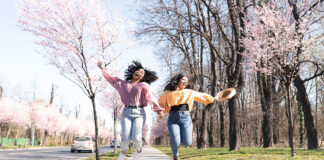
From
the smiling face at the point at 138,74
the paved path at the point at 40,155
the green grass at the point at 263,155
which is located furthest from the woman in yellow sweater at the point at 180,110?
the paved path at the point at 40,155

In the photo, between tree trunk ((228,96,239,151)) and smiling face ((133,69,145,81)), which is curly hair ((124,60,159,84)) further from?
tree trunk ((228,96,239,151))

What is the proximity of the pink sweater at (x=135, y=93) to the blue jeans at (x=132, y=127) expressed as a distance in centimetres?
18

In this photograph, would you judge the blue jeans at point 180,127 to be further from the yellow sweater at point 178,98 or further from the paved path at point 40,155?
the paved path at point 40,155

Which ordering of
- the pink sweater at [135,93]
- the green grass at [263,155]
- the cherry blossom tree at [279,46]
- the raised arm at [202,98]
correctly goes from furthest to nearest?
1. the cherry blossom tree at [279,46]
2. the green grass at [263,155]
3. the raised arm at [202,98]
4. the pink sweater at [135,93]

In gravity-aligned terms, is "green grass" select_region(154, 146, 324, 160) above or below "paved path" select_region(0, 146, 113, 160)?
above

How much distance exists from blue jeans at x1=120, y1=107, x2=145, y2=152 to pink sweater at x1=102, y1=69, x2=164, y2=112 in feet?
0.58

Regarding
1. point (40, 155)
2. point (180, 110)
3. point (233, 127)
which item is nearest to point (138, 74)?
point (180, 110)

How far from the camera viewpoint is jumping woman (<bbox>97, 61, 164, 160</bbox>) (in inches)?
198

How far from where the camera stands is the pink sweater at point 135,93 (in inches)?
210

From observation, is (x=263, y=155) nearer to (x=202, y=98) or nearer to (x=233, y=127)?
(x=233, y=127)

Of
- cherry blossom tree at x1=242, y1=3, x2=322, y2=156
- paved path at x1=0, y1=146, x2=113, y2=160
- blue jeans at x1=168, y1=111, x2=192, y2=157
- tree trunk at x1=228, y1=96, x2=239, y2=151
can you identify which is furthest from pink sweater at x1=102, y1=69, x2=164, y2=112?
paved path at x1=0, y1=146, x2=113, y2=160

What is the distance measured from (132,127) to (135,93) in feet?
2.05

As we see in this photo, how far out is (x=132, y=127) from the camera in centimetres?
512

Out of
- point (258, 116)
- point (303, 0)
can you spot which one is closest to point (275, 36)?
point (303, 0)
